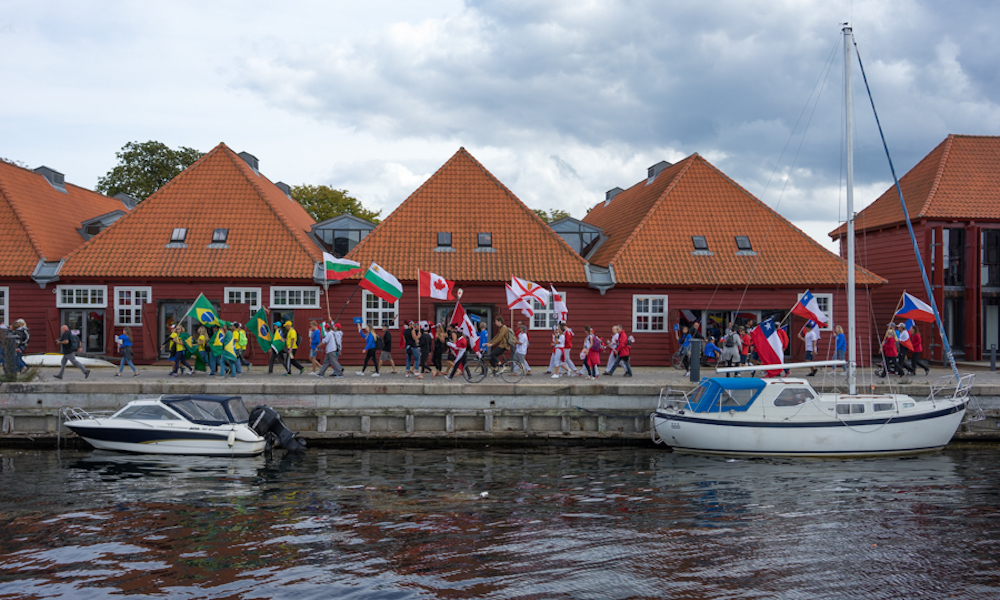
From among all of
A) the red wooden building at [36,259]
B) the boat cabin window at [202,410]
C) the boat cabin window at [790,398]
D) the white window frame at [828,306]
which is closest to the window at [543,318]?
the white window frame at [828,306]

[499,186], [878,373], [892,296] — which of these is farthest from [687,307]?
[892,296]

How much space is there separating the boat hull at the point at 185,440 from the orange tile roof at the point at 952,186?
1060 inches

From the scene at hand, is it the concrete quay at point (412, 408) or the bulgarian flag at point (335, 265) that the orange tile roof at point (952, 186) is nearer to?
the concrete quay at point (412, 408)

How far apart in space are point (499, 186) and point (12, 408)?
18608 millimetres

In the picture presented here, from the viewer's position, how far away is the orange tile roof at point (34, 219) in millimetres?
25703

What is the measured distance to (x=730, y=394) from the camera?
17.0 m

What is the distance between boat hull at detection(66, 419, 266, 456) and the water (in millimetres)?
377

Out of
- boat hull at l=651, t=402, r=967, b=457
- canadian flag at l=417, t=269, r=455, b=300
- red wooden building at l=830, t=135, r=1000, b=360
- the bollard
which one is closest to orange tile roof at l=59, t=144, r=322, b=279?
canadian flag at l=417, t=269, r=455, b=300

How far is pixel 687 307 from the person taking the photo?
26578mm

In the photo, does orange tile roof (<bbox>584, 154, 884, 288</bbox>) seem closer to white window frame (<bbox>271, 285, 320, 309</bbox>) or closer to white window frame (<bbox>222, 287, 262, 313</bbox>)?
white window frame (<bbox>271, 285, 320, 309</bbox>)

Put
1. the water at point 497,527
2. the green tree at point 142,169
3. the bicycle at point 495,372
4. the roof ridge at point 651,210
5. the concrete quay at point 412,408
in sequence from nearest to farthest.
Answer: the water at point 497,527
the concrete quay at point 412,408
the bicycle at point 495,372
the roof ridge at point 651,210
the green tree at point 142,169

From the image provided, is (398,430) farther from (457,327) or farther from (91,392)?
(91,392)

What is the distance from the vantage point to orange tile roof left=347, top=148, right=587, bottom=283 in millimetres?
26547

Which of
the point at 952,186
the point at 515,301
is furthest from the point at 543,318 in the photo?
the point at 952,186
